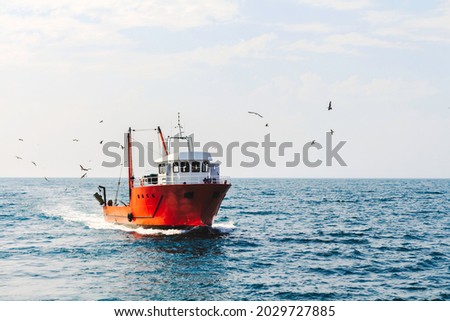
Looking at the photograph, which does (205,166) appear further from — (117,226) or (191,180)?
(117,226)

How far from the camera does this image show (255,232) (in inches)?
1641

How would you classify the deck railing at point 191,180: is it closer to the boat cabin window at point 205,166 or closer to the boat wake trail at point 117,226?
the boat cabin window at point 205,166

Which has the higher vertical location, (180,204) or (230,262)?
(180,204)

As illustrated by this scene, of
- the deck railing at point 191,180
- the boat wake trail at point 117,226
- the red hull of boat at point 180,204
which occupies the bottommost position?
the boat wake trail at point 117,226

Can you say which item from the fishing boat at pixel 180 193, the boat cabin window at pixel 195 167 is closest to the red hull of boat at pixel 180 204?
the fishing boat at pixel 180 193

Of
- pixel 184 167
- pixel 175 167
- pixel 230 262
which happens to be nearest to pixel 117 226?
pixel 175 167

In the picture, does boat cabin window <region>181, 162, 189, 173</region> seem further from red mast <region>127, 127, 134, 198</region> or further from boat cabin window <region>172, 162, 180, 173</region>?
red mast <region>127, 127, 134, 198</region>

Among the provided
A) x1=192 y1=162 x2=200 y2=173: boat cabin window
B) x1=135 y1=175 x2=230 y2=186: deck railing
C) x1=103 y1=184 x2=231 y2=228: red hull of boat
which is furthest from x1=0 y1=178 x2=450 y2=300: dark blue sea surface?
x1=192 y1=162 x2=200 y2=173: boat cabin window

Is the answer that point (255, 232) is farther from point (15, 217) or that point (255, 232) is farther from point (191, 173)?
point (15, 217)

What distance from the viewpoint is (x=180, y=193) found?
36625 millimetres

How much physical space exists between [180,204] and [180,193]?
100 centimetres

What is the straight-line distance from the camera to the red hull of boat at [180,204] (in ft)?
120
